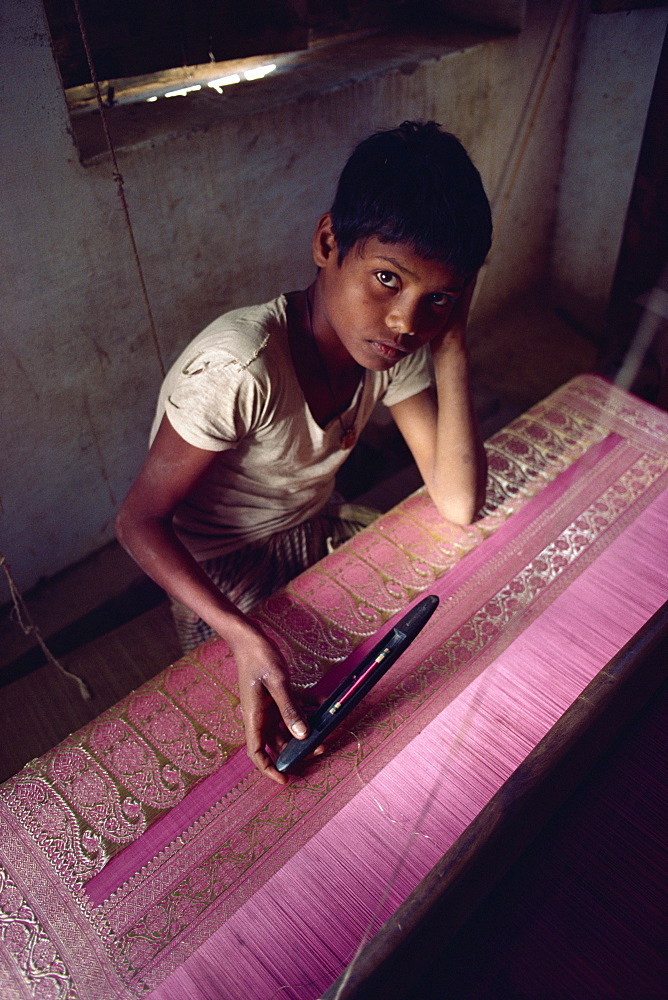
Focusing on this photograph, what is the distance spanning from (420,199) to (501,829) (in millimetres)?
911

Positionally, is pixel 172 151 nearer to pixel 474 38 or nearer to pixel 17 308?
pixel 17 308

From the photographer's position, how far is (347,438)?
157cm

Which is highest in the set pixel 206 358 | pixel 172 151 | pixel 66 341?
pixel 172 151

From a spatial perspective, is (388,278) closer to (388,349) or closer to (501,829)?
(388,349)

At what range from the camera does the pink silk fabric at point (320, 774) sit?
2.83ft

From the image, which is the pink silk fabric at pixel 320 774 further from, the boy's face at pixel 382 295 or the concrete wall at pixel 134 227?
the concrete wall at pixel 134 227

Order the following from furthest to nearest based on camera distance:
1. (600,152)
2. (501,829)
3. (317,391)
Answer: (600,152)
(317,391)
(501,829)

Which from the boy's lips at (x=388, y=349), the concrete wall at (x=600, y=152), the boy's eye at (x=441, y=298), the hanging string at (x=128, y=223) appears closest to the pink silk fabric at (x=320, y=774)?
the boy's lips at (x=388, y=349)

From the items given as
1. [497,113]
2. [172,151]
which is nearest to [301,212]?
[172,151]

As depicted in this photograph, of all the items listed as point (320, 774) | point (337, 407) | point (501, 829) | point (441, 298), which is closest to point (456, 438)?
point (337, 407)

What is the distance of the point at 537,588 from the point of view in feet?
4.37

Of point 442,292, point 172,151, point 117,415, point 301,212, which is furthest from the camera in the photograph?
point 301,212

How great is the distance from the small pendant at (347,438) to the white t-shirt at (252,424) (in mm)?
16

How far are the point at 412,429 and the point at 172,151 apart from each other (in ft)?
3.20
